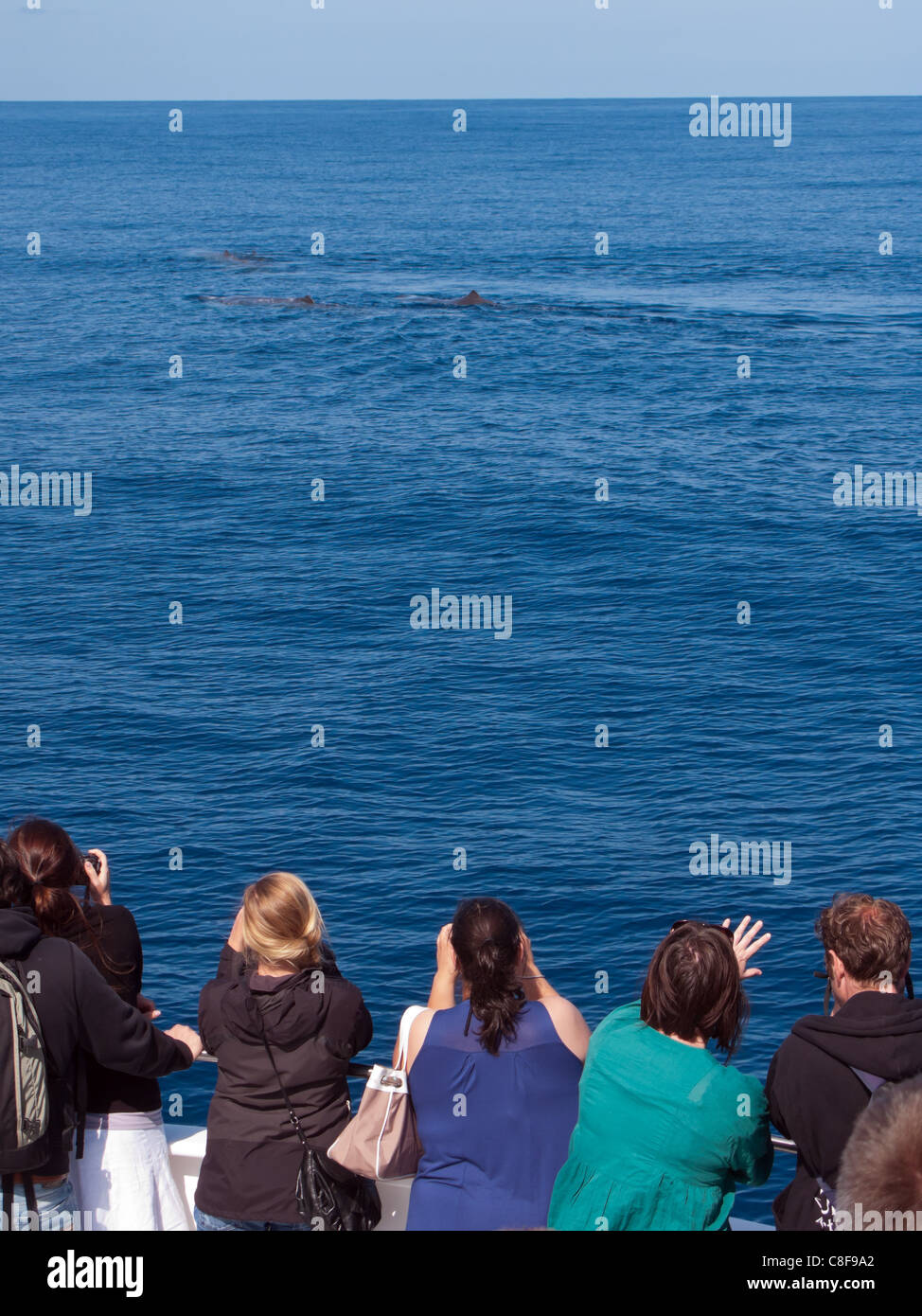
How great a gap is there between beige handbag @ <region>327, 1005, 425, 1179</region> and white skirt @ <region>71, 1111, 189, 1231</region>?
1.08m

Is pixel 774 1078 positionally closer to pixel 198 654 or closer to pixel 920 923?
pixel 920 923

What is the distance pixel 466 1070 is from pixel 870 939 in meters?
1.81

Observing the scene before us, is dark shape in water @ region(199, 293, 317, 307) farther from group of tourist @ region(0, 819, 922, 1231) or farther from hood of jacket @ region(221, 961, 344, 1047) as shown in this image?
hood of jacket @ region(221, 961, 344, 1047)

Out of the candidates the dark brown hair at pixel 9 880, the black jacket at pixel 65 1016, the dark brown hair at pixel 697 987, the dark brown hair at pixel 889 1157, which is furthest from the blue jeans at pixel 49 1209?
the dark brown hair at pixel 889 1157

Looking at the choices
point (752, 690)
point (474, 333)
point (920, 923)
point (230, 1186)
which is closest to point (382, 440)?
point (474, 333)

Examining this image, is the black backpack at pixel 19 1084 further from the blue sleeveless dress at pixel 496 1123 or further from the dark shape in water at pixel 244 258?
the dark shape in water at pixel 244 258

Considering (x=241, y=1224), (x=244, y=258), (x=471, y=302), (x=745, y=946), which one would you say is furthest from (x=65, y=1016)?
(x=244, y=258)

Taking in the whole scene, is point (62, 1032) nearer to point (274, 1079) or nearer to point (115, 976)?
point (115, 976)

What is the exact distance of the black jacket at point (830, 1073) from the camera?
6117 millimetres

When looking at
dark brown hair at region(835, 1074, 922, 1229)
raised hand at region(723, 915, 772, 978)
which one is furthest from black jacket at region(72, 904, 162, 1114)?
dark brown hair at region(835, 1074, 922, 1229)

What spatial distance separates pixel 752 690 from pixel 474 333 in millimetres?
49866

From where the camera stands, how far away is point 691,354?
3334 inches

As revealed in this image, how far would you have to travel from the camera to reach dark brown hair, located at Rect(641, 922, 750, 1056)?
6.16m

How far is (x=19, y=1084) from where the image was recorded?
21.1 feet
